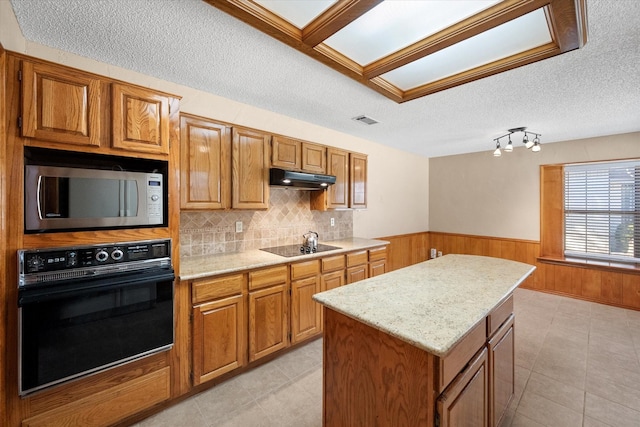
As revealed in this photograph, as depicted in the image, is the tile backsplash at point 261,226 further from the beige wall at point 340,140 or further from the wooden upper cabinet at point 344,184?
the beige wall at point 340,140

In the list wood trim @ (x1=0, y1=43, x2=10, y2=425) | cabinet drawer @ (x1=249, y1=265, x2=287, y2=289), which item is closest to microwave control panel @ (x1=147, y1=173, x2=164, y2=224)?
wood trim @ (x1=0, y1=43, x2=10, y2=425)

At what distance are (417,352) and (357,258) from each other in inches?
83.7

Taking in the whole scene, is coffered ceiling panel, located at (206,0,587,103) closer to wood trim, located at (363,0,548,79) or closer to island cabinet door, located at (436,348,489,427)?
wood trim, located at (363,0,548,79)

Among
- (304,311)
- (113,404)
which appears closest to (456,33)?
(304,311)

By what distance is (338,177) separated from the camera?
3.38 metres

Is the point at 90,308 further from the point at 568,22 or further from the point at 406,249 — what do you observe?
the point at 406,249

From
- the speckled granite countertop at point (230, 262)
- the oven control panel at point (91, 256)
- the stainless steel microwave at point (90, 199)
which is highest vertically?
the stainless steel microwave at point (90, 199)

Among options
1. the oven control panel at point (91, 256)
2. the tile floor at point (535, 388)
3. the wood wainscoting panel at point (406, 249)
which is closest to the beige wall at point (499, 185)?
the wood wainscoting panel at point (406, 249)

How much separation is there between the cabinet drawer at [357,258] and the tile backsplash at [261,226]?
641 millimetres

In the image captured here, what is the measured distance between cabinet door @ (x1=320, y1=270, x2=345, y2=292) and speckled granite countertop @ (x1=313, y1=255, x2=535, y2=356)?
1035 mm

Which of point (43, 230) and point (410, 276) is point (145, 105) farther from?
point (410, 276)

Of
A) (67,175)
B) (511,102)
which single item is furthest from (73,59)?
(511,102)

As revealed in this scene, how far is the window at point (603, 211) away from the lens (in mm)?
3789

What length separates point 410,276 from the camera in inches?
73.4
